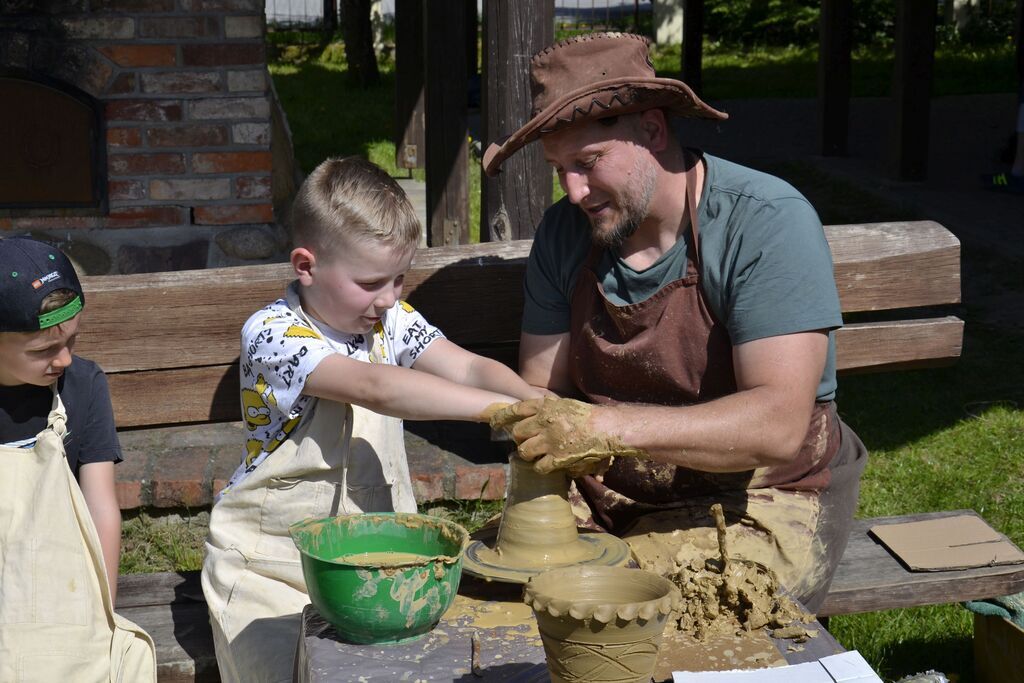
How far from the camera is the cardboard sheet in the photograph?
3.08 meters

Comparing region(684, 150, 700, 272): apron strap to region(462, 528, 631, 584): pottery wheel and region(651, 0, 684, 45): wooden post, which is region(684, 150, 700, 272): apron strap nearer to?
region(462, 528, 631, 584): pottery wheel

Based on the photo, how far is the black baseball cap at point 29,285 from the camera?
8.17ft

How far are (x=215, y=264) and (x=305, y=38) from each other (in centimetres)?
1357

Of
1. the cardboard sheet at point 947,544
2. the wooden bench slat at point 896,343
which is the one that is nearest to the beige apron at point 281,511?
the cardboard sheet at point 947,544

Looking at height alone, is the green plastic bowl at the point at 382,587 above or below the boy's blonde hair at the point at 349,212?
below

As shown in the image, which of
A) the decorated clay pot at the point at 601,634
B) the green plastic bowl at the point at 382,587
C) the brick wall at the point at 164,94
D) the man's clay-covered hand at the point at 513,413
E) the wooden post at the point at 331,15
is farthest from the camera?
the wooden post at the point at 331,15

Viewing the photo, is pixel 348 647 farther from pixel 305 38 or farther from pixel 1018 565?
pixel 305 38

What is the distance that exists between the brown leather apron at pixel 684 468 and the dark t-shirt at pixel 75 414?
1151mm

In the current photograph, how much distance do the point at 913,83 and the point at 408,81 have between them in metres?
3.73

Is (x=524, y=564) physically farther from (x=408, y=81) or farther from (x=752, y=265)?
(x=408, y=81)

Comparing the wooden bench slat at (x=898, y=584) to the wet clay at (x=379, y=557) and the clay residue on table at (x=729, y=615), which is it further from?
the wet clay at (x=379, y=557)

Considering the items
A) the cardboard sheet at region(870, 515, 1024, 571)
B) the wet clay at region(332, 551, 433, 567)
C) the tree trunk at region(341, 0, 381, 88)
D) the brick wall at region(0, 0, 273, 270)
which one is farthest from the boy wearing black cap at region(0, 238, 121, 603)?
the tree trunk at region(341, 0, 381, 88)

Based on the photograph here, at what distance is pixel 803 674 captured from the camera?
1.94 meters

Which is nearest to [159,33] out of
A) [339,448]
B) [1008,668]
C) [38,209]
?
[38,209]
